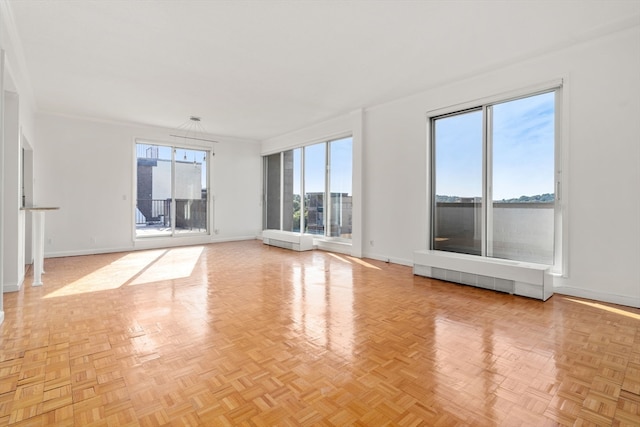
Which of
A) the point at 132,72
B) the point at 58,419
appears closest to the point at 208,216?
the point at 132,72

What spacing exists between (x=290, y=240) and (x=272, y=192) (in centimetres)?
237

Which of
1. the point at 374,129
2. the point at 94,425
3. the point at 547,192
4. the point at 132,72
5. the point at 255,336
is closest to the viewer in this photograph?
the point at 94,425

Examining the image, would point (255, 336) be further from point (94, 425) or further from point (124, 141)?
point (124, 141)

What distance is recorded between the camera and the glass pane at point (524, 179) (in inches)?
152

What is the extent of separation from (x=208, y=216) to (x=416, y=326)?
22.5 ft

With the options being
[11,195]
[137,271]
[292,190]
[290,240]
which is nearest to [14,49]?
[11,195]

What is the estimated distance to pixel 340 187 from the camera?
6.81m

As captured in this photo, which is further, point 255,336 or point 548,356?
point 255,336

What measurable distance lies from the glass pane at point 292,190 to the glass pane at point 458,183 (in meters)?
3.82

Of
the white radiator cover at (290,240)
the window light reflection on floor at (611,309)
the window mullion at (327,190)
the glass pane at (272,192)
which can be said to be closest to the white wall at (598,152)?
the window light reflection on floor at (611,309)

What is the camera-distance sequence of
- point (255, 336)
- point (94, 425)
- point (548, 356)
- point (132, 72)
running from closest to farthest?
point (94, 425) → point (548, 356) → point (255, 336) → point (132, 72)

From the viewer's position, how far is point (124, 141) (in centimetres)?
691

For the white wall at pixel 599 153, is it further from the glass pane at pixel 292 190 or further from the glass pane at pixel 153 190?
the glass pane at pixel 153 190

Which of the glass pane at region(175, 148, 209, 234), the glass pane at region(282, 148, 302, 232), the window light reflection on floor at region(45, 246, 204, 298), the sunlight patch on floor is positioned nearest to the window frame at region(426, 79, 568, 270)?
the glass pane at region(282, 148, 302, 232)
